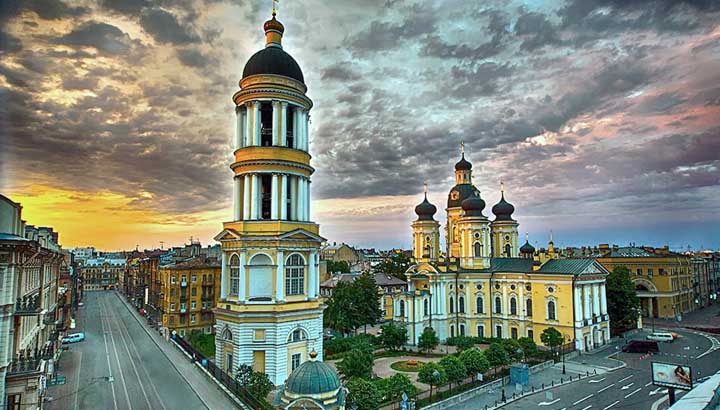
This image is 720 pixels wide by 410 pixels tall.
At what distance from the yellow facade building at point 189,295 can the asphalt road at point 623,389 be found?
33.7m

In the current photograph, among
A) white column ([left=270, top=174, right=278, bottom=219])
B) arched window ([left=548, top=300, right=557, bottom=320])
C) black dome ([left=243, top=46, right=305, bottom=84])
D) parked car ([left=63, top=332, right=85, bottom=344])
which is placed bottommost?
parked car ([left=63, top=332, right=85, bottom=344])

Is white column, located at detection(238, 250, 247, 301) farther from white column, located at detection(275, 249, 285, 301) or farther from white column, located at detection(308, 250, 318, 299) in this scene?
white column, located at detection(308, 250, 318, 299)

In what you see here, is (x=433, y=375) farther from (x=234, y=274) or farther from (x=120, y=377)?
(x=120, y=377)

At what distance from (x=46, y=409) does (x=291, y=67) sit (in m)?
25.1

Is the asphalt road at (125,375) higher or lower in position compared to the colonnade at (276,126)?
lower

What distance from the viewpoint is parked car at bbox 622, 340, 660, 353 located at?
44.5 meters

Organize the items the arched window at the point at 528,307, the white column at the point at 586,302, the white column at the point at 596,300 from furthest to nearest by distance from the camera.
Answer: the arched window at the point at 528,307, the white column at the point at 596,300, the white column at the point at 586,302

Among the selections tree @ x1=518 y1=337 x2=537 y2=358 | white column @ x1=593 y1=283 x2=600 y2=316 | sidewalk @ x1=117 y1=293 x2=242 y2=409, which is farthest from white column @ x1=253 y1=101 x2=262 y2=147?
white column @ x1=593 y1=283 x2=600 y2=316

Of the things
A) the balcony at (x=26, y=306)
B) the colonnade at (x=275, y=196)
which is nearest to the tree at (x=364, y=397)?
the colonnade at (x=275, y=196)

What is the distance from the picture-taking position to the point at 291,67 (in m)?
32.3

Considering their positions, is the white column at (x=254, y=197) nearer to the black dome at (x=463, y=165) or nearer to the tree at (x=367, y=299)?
the tree at (x=367, y=299)

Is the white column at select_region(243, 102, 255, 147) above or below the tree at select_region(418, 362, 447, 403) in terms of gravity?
above

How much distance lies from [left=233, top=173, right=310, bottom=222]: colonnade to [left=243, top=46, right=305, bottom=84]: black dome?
7011 millimetres

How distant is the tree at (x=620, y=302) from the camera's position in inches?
2099
